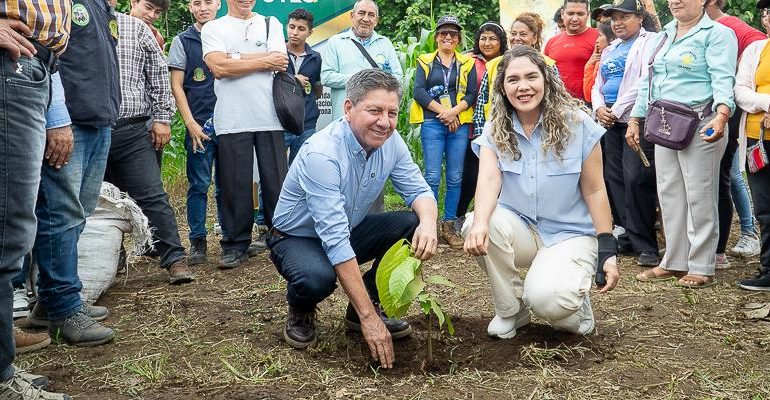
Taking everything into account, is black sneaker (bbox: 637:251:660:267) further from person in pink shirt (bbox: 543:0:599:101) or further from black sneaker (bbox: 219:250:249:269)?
black sneaker (bbox: 219:250:249:269)

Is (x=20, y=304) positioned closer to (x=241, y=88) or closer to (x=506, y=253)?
(x=241, y=88)

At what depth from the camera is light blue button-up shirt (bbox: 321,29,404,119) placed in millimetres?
6453

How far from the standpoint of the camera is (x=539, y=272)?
3584 mm

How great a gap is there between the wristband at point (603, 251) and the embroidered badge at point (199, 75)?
328 cm

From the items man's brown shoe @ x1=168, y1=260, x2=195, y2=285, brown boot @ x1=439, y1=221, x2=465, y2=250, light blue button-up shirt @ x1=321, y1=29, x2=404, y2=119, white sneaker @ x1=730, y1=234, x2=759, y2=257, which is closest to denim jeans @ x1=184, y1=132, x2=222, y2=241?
man's brown shoe @ x1=168, y1=260, x2=195, y2=285

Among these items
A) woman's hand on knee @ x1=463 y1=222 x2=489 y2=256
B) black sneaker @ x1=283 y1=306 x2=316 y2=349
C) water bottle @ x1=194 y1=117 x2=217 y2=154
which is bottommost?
black sneaker @ x1=283 y1=306 x2=316 y2=349

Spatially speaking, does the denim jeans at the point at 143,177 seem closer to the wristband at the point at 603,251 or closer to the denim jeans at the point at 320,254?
the denim jeans at the point at 320,254

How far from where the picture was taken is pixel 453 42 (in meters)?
A: 6.28

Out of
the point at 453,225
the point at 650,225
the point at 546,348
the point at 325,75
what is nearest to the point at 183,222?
the point at 325,75

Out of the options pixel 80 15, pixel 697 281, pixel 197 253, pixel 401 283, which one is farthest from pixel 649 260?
pixel 80 15

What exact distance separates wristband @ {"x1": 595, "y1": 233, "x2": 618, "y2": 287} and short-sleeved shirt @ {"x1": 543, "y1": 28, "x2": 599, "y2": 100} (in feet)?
9.88

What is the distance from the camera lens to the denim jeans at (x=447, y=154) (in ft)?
20.5

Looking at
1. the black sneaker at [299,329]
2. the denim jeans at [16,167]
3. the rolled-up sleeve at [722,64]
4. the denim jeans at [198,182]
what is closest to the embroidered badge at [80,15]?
the denim jeans at [16,167]

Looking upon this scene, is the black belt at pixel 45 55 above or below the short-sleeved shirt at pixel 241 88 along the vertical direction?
above
